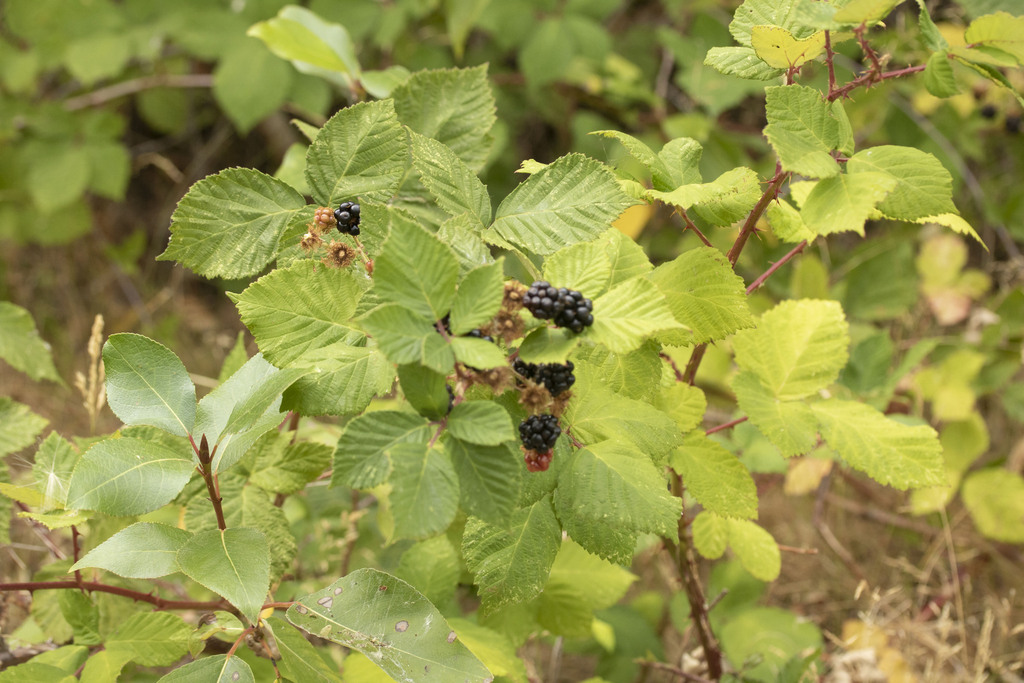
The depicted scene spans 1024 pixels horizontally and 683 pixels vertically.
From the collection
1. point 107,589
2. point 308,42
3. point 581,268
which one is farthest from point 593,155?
point 107,589

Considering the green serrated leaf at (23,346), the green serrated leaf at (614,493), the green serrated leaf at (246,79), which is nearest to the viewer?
the green serrated leaf at (614,493)

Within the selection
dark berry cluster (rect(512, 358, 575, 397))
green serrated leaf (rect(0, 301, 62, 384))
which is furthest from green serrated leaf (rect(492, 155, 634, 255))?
green serrated leaf (rect(0, 301, 62, 384))

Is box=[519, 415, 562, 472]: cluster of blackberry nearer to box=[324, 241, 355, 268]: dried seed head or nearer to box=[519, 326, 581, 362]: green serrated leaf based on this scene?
box=[519, 326, 581, 362]: green serrated leaf

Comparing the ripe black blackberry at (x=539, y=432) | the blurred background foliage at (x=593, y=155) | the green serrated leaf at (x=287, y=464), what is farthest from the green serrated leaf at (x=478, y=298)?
the blurred background foliage at (x=593, y=155)

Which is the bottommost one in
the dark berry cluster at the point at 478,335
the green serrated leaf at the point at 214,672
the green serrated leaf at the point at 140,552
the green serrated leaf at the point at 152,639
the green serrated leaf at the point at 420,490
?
the green serrated leaf at the point at 152,639

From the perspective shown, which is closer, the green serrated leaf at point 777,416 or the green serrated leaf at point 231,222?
the green serrated leaf at point 231,222

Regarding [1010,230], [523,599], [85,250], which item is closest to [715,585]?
[523,599]

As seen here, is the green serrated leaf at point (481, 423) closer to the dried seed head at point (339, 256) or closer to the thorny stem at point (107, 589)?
the dried seed head at point (339, 256)

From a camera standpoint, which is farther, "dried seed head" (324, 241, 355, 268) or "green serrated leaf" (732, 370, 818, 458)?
"green serrated leaf" (732, 370, 818, 458)
